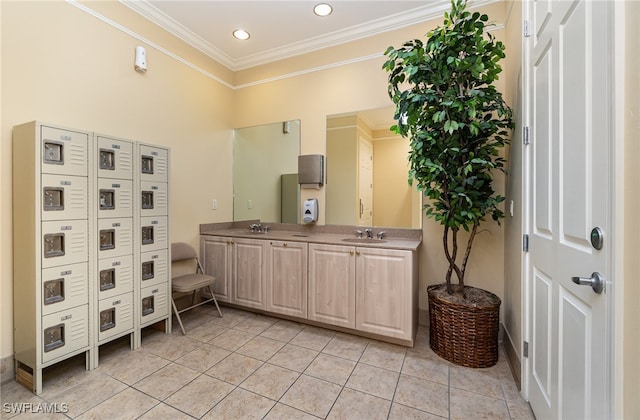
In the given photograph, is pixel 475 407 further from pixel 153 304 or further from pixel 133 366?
pixel 153 304

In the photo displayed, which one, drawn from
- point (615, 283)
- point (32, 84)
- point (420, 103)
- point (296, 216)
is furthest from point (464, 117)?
point (32, 84)

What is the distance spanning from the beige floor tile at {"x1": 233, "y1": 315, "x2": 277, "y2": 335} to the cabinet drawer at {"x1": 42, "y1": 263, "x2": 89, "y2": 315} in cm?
131

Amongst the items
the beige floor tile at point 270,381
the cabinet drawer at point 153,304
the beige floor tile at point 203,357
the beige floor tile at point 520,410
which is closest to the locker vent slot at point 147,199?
the cabinet drawer at point 153,304

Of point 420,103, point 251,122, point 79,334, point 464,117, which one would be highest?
point 251,122

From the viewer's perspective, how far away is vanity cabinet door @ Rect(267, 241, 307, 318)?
2.71 m

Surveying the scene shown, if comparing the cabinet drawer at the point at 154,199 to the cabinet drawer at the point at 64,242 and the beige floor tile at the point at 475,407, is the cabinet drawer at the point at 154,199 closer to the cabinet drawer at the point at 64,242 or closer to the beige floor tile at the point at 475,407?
the cabinet drawer at the point at 64,242

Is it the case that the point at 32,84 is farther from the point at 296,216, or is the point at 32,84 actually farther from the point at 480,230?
the point at 480,230

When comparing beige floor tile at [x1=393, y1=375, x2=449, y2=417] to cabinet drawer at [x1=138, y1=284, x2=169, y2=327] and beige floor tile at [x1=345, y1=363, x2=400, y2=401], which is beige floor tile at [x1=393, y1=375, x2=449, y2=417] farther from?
cabinet drawer at [x1=138, y1=284, x2=169, y2=327]

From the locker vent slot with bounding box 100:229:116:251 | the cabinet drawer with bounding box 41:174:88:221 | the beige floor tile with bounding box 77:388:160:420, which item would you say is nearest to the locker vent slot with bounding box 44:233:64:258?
the cabinet drawer with bounding box 41:174:88:221

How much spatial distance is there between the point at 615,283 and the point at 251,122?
3678 mm

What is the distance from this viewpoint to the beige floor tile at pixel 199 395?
1.64m

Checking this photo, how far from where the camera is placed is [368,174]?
298cm

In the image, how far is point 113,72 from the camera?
247 cm

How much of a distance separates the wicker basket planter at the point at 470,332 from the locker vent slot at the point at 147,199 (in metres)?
2.64
